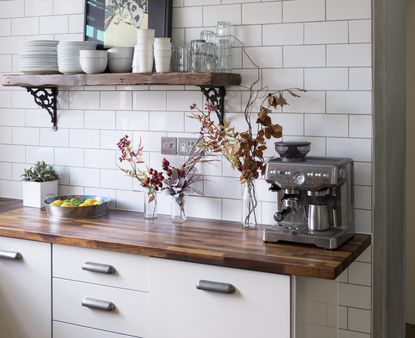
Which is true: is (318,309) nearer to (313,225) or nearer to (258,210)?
(313,225)

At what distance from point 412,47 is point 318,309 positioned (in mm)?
2208

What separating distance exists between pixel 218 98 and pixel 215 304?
1.02 meters

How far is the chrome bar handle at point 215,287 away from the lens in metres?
2.33

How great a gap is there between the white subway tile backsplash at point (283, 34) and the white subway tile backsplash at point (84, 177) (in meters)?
1.17

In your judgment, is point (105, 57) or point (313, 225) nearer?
point (313, 225)

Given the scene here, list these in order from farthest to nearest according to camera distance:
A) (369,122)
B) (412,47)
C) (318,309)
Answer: (412,47), (369,122), (318,309)

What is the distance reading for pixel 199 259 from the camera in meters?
2.38

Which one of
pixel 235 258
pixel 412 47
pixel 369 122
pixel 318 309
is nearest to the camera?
pixel 235 258

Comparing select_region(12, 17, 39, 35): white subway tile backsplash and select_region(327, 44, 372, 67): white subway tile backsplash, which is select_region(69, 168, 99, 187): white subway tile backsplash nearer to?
select_region(12, 17, 39, 35): white subway tile backsplash

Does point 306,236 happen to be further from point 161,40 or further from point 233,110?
point 161,40

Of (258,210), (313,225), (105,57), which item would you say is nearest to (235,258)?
(313,225)

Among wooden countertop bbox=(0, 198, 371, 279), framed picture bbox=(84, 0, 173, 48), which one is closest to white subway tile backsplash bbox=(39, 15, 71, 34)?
framed picture bbox=(84, 0, 173, 48)

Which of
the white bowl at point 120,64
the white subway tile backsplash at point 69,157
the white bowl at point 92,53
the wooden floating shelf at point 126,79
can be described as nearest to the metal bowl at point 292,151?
the wooden floating shelf at point 126,79

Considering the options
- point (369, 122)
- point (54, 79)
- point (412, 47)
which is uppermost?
point (412, 47)
